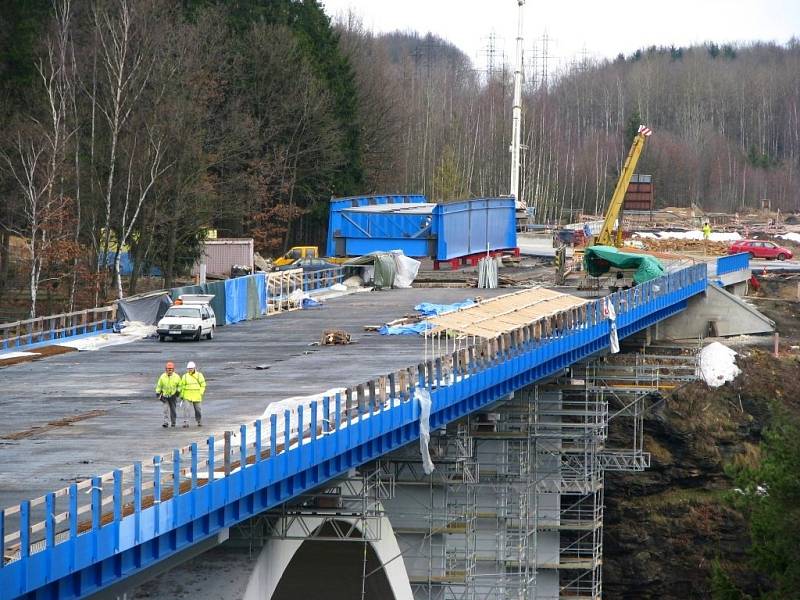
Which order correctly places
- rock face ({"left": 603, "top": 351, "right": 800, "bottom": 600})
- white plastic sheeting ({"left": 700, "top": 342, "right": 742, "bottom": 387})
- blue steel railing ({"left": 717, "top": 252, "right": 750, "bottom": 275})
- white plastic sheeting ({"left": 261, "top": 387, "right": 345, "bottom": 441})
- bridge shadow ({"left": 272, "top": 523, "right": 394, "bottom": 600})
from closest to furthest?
white plastic sheeting ({"left": 261, "top": 387, "right": 345, "bottom": 441}) → bridge shadow ({"left": 272, "top": 523, "right": 394, "bottom": 600}) → rock face ({"left": 603, "top": 351, "right": 800, "bottom": 600}) → white plastic sheeting ({"left": 700, "top": 342, "right": 742, "bottom": 387}) → blue steel railing ({"left": 717, "top": 252, "right": 750, "bottom": 275})

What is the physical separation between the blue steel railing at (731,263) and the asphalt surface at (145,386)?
17.9 metres

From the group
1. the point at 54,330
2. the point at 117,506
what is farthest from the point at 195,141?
the point at 117,506

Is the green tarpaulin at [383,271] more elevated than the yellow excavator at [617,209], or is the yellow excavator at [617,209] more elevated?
the yellow excavator at [617,209]

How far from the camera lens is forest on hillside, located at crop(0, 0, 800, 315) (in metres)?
54.7

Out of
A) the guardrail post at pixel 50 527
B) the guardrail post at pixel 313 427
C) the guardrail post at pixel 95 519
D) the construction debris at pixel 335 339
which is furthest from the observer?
the construction debris at pixel 335 339

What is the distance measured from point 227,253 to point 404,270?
10.3 meters

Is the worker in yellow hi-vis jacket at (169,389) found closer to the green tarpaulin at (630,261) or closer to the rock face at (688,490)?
the rock face at (688,490)

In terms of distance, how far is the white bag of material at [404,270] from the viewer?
212ft

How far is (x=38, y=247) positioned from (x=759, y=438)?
2529cm

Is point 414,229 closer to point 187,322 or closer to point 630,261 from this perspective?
point 630,261

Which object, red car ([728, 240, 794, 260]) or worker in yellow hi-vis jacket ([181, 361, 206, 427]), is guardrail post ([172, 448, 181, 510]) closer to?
worker in yellow hi-vis jacket ([181, 361, 206, 427])

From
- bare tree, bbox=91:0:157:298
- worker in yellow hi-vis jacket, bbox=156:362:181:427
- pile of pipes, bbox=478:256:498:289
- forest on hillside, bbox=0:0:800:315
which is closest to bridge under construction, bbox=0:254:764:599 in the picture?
worker in yellow hi-vis jacket, bbox=156:362:181:427

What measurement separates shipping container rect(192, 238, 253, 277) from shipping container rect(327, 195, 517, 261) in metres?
4.07

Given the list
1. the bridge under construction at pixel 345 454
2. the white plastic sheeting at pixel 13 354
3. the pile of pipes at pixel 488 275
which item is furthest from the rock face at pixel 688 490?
the white plastic sheeting at pixel 13 354
